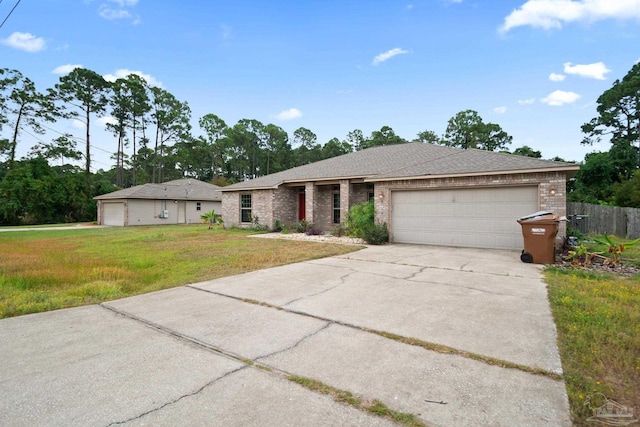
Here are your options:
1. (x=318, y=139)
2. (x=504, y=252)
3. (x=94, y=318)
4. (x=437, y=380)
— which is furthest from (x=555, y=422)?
(x=318, y=139)

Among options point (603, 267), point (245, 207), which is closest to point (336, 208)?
point (245, 207)

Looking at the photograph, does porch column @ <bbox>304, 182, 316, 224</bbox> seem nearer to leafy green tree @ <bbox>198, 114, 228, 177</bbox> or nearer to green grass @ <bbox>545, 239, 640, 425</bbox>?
green grass @ <bbox>545, 239, 640, 425</bbox>

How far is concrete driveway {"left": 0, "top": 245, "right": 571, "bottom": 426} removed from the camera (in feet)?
7.36

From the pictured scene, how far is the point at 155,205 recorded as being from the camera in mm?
25703

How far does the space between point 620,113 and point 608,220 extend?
73.4 feet

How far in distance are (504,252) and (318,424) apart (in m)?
9.42

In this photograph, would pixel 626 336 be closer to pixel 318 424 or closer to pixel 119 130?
pixel 318 424

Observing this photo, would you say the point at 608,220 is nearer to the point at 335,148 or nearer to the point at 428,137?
the point at 428,137

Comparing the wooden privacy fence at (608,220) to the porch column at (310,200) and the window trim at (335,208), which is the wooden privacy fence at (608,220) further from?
the porch column at (310,200)

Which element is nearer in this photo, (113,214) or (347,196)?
(347,196)

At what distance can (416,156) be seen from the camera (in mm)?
15797

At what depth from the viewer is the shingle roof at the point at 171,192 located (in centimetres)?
2505

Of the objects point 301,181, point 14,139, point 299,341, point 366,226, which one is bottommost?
point 299,341

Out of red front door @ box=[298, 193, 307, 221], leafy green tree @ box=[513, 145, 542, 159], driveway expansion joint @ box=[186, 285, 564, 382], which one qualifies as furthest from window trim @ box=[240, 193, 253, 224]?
leafy green tree @ box=[513, 145, 542, 159]
